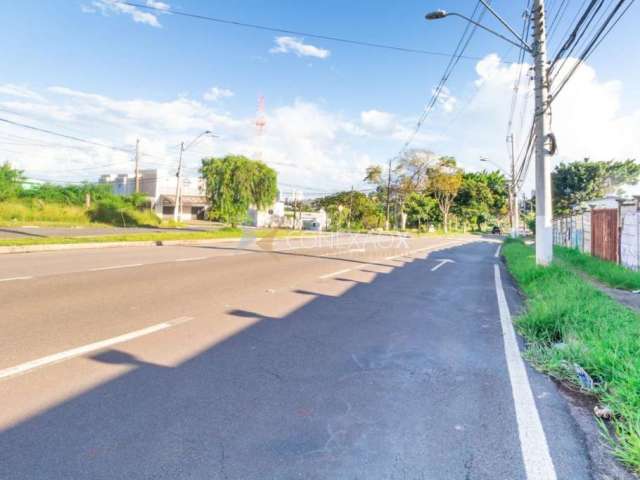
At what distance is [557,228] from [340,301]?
25619 millimetres

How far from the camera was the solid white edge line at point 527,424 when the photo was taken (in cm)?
238

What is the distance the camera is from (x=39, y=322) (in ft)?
16.4

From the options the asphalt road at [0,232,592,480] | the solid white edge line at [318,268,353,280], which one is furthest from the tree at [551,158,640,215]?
the asphalt road at [0,232,592,480]

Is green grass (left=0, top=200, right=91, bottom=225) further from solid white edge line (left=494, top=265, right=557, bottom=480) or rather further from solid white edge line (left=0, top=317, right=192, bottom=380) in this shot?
solid white edge line (left=494, top=265, right=557, bottom=480)

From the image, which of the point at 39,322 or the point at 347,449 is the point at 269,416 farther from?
the point at 39,322

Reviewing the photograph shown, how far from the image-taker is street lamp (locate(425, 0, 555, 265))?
10.7 m

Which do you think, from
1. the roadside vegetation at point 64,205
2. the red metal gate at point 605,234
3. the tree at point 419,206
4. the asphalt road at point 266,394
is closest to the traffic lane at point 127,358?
the asphalt road at point 266,394

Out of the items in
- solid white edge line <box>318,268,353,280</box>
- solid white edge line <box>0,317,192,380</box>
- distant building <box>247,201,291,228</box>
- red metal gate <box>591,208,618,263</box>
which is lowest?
solid white edge line <box>0,317,192,380</box>

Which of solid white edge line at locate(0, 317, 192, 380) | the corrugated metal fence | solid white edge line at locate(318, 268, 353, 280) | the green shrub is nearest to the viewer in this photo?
solid white edge line at locate(0, 317, 192, 380)

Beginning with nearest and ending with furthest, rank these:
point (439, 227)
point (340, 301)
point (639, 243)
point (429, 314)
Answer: point (429, 314) → point (340, 301) → point (639, 243) → point (439, 227)

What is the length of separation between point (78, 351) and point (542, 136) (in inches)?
456

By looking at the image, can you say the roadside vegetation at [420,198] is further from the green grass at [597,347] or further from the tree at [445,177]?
the green grass at [597,347]

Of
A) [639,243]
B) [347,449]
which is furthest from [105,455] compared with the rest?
[639,243]

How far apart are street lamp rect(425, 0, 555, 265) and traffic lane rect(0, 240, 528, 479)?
7.17m
